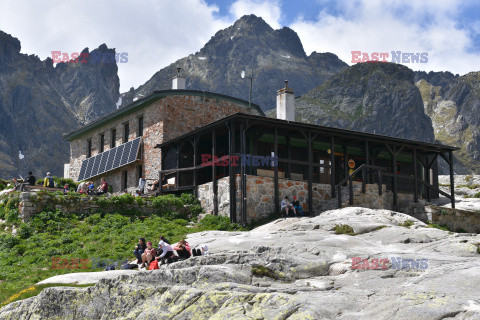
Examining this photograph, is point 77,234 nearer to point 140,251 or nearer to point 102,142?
point 140,251

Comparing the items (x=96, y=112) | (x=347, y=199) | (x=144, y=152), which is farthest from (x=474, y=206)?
(x=96, y=112)

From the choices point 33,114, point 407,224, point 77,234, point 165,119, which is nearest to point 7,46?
point 33,114

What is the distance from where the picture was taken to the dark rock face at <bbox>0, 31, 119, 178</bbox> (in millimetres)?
140250

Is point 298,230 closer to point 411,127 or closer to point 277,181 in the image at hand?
point 277,181

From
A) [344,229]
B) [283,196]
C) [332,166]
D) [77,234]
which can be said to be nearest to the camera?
[344,229]

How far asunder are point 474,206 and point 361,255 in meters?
20.3

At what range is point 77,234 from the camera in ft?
68.6

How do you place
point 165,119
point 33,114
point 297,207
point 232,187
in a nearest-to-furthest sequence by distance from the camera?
point 232,187 < point 297,207 < point 165,119 < point 33,114

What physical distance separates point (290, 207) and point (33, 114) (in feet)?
451

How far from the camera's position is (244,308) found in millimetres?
7879

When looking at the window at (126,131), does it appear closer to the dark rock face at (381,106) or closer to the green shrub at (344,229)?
the green shrub at (344,229)

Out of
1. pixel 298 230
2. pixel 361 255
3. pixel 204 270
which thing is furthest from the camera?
pixel 298 230

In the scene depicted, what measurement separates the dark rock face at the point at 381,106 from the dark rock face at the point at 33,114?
205 ft

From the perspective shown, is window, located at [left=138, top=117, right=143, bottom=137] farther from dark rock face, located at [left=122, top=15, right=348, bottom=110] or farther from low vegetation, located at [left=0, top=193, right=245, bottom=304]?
dark rock face, located at [left=122, top=15, right=348, bottom=110]
